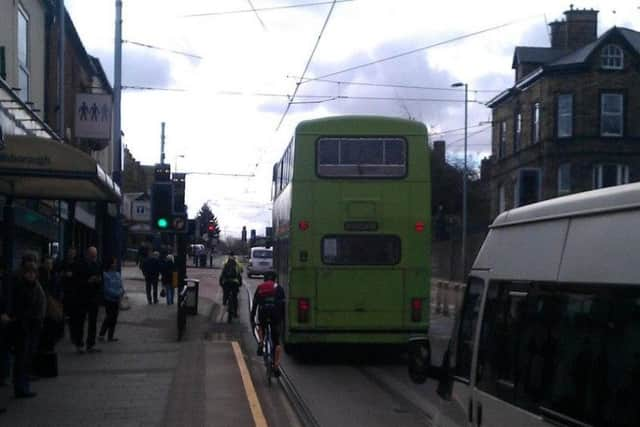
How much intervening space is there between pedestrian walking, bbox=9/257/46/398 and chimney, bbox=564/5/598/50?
129 ft

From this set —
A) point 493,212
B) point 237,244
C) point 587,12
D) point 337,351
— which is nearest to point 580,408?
point 337,351

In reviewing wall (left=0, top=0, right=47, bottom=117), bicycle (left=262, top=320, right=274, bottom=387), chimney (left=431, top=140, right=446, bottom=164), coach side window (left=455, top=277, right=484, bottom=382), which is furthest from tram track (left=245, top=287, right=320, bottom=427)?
chimney (left=431, top=140, right=446, bottom=164)

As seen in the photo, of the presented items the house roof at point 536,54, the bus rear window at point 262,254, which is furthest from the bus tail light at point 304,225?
the bus rear window at point 262,254

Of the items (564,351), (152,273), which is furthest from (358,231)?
(152,273)

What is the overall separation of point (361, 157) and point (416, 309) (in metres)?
2.68

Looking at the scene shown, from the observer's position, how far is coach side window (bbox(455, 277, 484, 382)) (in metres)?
5.76

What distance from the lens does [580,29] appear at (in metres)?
48.4

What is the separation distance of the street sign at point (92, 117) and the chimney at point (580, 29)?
2769cm

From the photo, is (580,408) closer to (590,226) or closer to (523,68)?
(590,226)

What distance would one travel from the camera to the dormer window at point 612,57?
147 feet

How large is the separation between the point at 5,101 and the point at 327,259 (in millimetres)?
5691

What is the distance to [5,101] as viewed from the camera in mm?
16125

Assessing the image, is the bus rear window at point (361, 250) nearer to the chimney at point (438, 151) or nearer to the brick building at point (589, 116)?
the brick building at point (589, 116)

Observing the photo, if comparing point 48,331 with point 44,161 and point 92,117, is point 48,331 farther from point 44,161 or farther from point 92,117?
point 92,117
